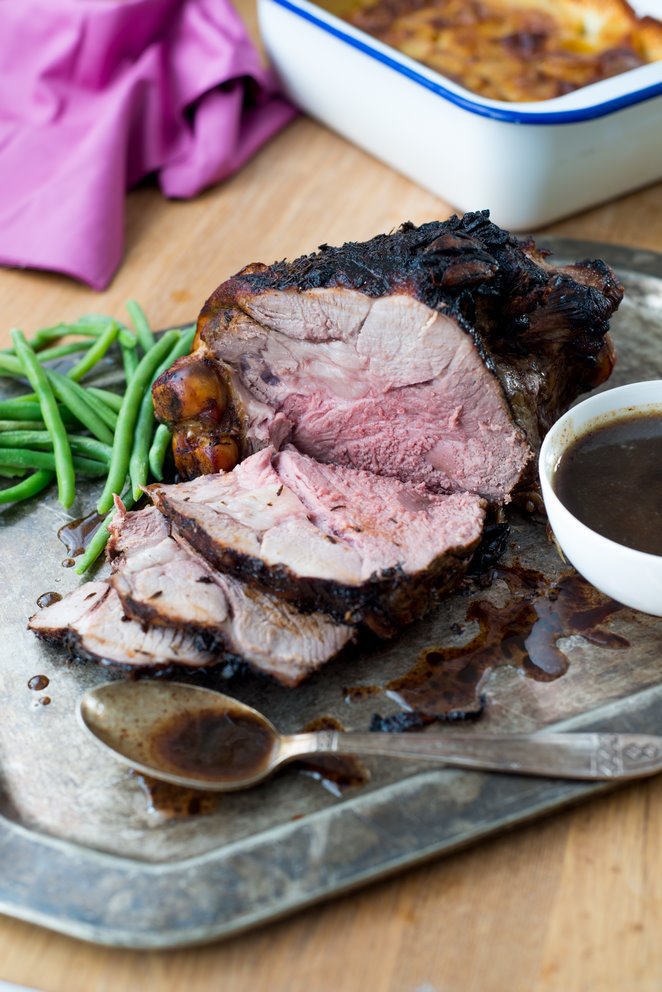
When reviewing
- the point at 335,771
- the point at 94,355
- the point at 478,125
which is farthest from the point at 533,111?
the point at 335,771

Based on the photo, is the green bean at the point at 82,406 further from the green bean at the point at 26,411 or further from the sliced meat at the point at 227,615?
the sliced meat at the point at 227,615

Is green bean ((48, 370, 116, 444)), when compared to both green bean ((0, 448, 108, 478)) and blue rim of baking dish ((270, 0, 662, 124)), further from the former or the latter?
blue rim of baking dish ((270, 0, 662, 124))

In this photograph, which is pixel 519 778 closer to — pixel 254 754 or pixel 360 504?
pixel 254 754

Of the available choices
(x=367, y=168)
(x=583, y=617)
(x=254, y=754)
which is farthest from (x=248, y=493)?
(x=367, y=168)

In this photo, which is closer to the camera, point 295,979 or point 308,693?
point 295,979

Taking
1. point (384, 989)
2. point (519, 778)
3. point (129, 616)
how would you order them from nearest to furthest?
point (384, 989) < point (519, 778) < point (129, 616)

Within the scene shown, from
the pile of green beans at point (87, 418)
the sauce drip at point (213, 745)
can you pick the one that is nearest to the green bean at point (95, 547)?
the pile of green beans at point (87, 418)

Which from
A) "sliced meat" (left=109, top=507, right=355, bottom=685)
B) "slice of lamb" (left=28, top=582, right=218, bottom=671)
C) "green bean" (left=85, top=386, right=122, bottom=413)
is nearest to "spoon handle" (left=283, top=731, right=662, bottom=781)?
Answer: "sliced meat" (left=109, top=507, right=355, bottom=685)
